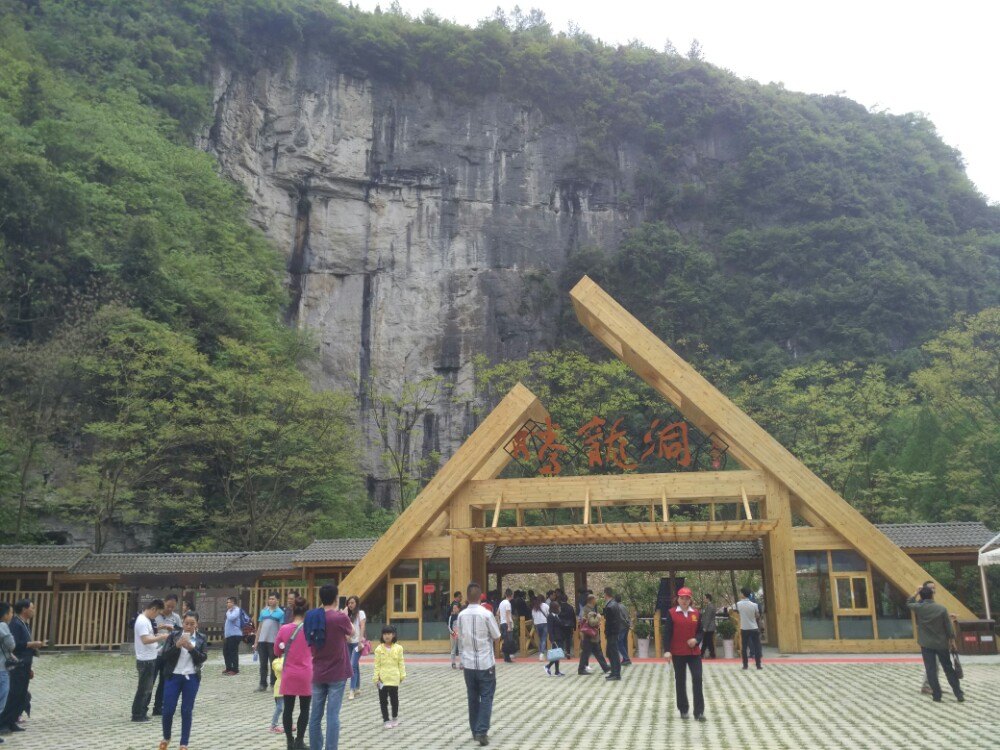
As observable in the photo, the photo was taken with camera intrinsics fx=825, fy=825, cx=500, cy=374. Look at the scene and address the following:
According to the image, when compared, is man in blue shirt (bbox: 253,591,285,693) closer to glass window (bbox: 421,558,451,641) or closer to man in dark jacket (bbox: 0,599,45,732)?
man in dark jacket (bbox: 0,599,45,732)

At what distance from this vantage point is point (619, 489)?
1939 cm

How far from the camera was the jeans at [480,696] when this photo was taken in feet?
26.0

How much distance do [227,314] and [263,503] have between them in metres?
9.76

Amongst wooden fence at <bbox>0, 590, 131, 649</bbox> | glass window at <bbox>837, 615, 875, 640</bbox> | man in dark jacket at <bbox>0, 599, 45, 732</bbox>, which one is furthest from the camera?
wooden fence at <bbox>0, 590, 131, 649</bbox>

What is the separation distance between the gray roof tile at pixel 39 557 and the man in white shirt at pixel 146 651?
1402cm

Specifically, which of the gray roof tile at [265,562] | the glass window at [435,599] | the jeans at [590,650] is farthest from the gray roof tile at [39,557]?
the jeans at [590,650]

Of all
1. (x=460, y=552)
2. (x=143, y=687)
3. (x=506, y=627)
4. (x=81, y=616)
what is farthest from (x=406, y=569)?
(x=143, y=687)

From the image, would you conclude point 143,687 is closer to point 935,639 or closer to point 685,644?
point 685,644

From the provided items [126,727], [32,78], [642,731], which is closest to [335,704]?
[642,731]

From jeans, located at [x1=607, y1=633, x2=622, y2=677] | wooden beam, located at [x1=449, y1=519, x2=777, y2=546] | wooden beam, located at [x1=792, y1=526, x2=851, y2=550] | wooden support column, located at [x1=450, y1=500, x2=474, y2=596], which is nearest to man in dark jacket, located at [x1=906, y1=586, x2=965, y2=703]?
jeans, located at [x1=607, y1=633, x2=622, y2=677]

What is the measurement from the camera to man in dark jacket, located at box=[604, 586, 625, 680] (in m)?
13.2

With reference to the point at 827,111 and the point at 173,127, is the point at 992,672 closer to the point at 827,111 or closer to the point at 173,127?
the point at 173,127

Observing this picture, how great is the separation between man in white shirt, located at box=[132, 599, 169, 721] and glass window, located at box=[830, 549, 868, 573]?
572 inches

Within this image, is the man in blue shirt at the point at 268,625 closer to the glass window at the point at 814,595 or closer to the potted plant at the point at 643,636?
the potted plant at the point at 643,636
